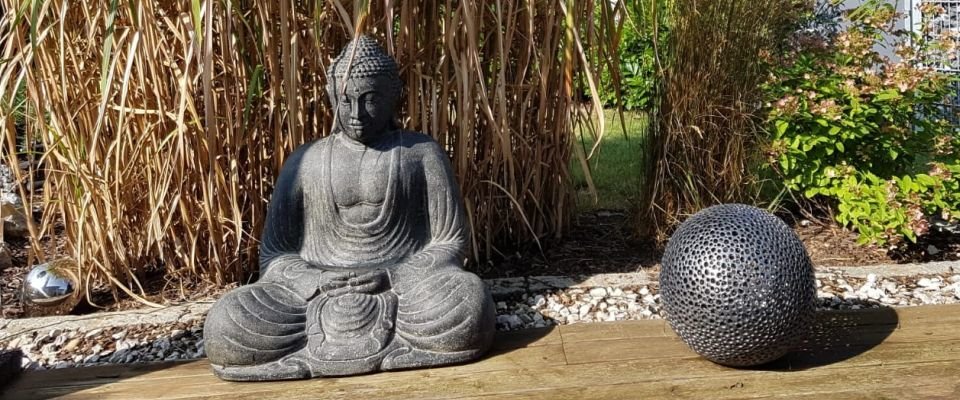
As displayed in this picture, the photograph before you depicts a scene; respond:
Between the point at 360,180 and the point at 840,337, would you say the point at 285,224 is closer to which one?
the point at 360,180

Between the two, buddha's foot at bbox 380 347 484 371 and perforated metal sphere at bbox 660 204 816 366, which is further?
buddha's foot at bbox 380 347 484 371

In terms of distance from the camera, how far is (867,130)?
329cm

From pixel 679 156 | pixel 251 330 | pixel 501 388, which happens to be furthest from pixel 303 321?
pixel 679 156

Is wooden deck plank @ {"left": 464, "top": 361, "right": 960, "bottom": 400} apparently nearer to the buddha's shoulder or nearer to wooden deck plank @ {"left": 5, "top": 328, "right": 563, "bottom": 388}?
wooden deck plank @ {"left": 5, "top": 328, "right": 563, "bottom": 388}

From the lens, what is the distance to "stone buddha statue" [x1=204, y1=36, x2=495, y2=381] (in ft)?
7.48

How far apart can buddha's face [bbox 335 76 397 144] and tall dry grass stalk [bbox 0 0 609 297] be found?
22 centimetres

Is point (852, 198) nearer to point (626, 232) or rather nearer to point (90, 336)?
point (626, 232)

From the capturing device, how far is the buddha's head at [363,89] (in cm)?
238

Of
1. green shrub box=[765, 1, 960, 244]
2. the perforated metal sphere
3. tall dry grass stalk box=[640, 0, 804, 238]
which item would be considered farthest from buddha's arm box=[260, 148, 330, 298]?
green shrub box=[765, 1, 960, 244]

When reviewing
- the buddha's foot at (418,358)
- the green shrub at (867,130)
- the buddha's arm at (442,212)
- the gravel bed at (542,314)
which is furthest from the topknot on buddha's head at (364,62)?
the green shrub at (867,130)

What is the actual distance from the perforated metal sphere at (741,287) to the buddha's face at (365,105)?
3.03 feet

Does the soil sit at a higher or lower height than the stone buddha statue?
lower

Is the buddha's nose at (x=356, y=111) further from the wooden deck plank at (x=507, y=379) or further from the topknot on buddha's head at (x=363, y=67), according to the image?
the wooden deck plank at (x=507, y=379)

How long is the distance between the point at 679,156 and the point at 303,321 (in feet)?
5.84
